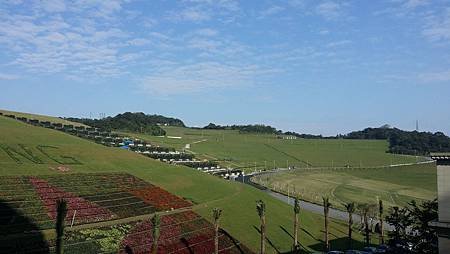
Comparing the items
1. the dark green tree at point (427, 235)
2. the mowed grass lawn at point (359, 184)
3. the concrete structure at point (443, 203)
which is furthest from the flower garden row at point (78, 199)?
the mowed grass lawn at point (359, 184)

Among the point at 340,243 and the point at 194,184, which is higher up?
the point at 194,184

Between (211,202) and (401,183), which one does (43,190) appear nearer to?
(211,202)

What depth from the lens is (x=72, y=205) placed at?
193ft

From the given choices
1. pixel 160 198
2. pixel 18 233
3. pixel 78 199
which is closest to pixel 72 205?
pixel 78 199

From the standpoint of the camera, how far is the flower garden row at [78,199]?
52688 mm

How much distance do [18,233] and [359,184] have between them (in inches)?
4360

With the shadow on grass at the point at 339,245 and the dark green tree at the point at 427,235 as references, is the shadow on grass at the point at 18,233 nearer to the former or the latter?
the dark green tree at the point at 427,235

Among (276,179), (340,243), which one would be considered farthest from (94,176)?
(276,179)

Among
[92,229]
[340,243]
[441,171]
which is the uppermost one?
[441,171]

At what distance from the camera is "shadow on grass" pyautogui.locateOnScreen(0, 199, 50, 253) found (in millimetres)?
44438

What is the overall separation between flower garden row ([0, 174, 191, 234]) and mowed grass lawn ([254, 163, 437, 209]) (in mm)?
49063

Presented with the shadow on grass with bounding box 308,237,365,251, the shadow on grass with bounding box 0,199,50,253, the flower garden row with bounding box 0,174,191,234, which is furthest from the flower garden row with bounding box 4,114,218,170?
the shadow on grass with bounding box 0,199,50,253

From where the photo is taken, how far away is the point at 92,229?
52875 millimetres

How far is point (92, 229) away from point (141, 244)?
224 inches
